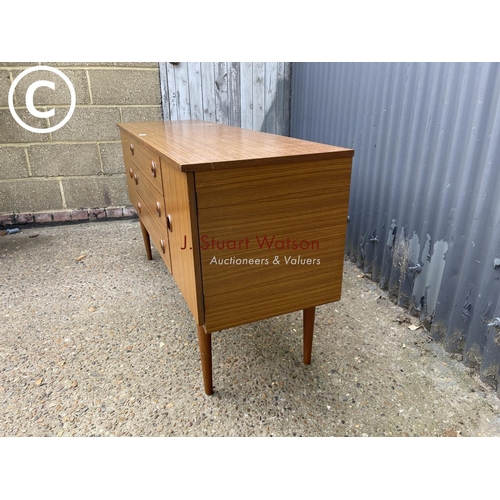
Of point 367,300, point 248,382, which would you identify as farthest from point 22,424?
point 367,300

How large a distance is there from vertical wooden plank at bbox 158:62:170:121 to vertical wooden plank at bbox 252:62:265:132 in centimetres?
80

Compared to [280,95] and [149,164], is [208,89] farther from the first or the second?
[149,164]

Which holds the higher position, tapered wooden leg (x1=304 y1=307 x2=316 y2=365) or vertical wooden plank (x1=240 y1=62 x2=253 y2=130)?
vertical wooden plank (x1=240 y1=62 x2=253 y2=130)

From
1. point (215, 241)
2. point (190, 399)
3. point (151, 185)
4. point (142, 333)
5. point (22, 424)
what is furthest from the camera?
point (142, 333)

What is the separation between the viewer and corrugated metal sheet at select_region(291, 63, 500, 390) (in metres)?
1.57

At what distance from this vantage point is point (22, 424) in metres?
1.46

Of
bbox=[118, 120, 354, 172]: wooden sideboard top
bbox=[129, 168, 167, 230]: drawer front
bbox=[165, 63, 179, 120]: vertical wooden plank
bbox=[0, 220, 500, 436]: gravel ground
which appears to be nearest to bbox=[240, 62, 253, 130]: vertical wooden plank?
bbox=[165, 63, 179, 120]: vertical wooden plank

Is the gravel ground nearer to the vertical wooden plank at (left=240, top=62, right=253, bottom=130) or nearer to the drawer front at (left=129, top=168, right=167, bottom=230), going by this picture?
the drawer front at (left=129, top=168, right=167, bottom=230)

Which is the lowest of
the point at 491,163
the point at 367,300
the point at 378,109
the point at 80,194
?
the point at 367,300

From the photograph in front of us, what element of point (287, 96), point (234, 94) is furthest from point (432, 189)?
point (234, 94)

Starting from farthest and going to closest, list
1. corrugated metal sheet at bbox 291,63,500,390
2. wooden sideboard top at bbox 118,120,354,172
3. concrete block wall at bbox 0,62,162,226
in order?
concrete block wall at bbox 0,62,162,226
corrugated metal sheet at bbox 291,63,500,390
wooden sideboard top at bbox 118,120,354,172

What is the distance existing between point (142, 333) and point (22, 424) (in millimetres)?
672

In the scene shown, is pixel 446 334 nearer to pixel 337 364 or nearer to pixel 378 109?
pixel 337 364

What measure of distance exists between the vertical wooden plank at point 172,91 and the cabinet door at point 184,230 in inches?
90.4
